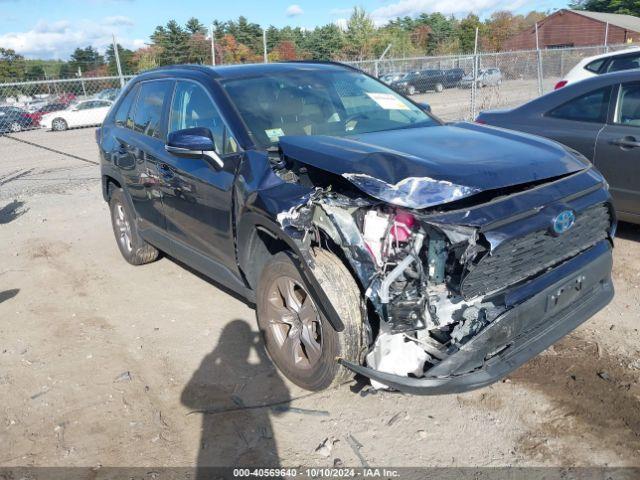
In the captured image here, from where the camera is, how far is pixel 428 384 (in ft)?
8.65

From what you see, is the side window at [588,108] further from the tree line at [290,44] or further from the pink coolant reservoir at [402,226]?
the tree line at [290,44]

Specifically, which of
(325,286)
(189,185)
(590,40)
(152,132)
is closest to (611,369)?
(325,286)

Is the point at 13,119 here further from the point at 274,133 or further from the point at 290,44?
the point at 290,44

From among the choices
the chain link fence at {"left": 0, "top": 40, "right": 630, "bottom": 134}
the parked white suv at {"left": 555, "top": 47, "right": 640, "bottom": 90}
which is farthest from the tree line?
the parked white suv at {"left": 555, "top": 47, "right": 640, "bottom": 90}

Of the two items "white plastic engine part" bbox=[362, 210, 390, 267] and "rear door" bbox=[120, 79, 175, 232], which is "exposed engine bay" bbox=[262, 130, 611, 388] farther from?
"rear door" bbox=[120, 79, 175, 232]

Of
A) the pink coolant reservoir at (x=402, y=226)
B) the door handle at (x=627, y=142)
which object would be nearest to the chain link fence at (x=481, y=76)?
the door handle at (x=627, y=142)

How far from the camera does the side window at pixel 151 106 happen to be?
460cm

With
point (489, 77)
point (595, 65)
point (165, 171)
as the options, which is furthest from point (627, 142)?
point (489, 77)

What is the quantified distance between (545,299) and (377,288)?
0.89 meters

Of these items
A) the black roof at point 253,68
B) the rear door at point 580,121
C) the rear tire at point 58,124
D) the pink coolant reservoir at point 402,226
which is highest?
the black roof at point 253,68

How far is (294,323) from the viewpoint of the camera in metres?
3.35

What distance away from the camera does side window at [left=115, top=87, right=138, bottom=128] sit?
5.25m

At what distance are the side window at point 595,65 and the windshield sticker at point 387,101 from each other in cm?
704

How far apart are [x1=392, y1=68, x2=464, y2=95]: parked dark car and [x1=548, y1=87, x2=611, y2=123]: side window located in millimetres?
15441
